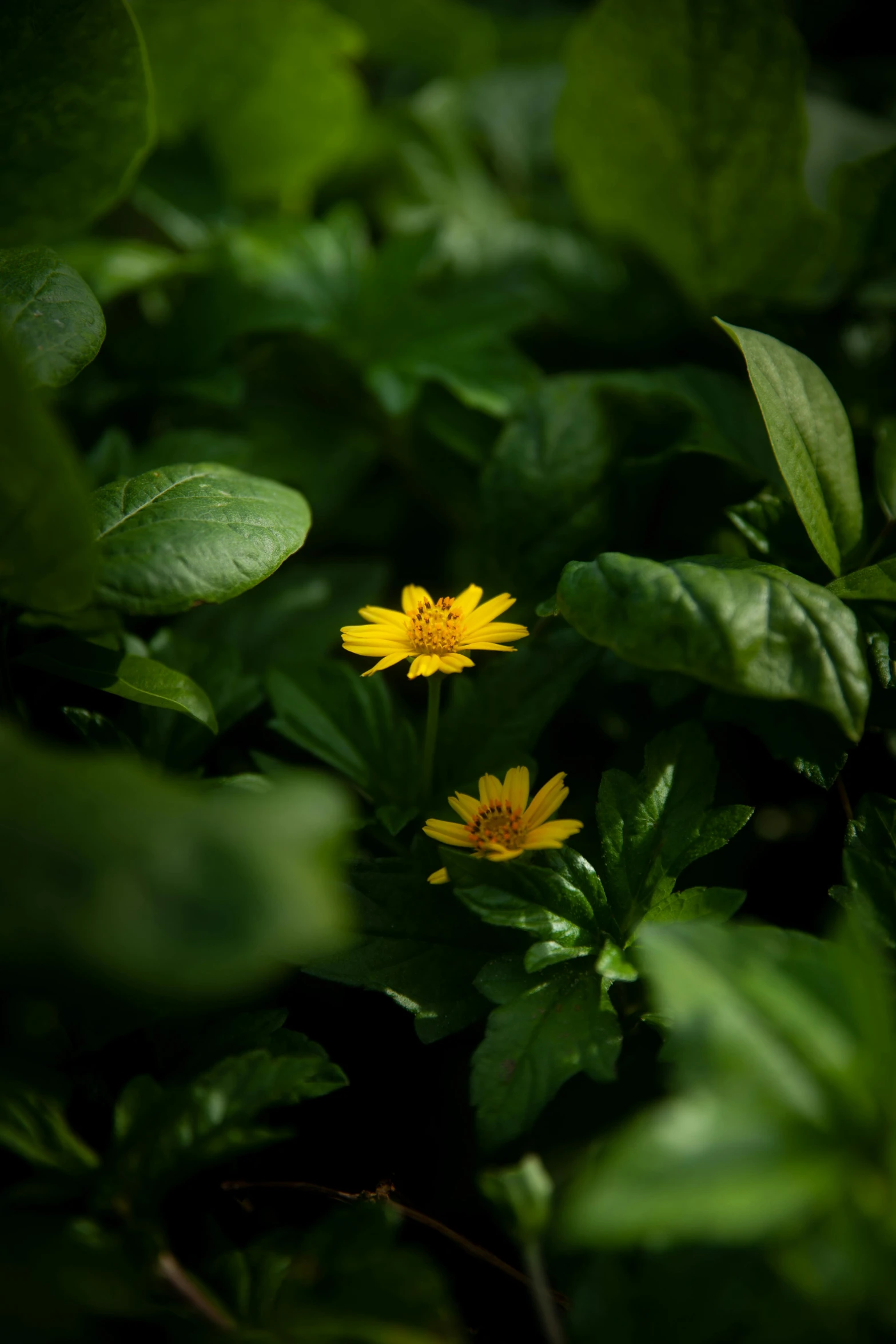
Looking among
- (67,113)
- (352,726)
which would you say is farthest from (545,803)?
(67,113)

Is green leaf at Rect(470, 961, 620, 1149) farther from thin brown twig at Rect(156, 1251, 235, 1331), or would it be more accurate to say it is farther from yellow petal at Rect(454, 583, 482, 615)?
yellow petal at Rect(454, 583, 482, 615)

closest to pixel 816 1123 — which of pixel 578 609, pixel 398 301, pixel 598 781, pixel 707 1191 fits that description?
pixel 707 1191

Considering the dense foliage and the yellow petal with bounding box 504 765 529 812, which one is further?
the yellow petal with bounding box 504 765 529 812

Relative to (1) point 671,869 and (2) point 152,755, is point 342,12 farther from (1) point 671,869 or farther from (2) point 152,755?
(1) point 671,869

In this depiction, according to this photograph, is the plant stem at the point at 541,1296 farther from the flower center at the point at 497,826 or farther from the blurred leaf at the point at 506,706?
the blurred leaf at the point at 506,706

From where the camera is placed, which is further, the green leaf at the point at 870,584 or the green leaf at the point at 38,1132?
the green leaf at the point at 870,584

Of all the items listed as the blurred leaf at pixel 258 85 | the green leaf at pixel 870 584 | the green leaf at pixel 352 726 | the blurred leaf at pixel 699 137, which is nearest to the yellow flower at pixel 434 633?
the green leaf at pixel 352 726

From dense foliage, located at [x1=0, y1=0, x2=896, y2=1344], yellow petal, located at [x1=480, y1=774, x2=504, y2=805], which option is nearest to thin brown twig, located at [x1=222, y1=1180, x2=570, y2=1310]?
dense foliage, located at [x1=0, y1=0, x2=896, y2=1344]
